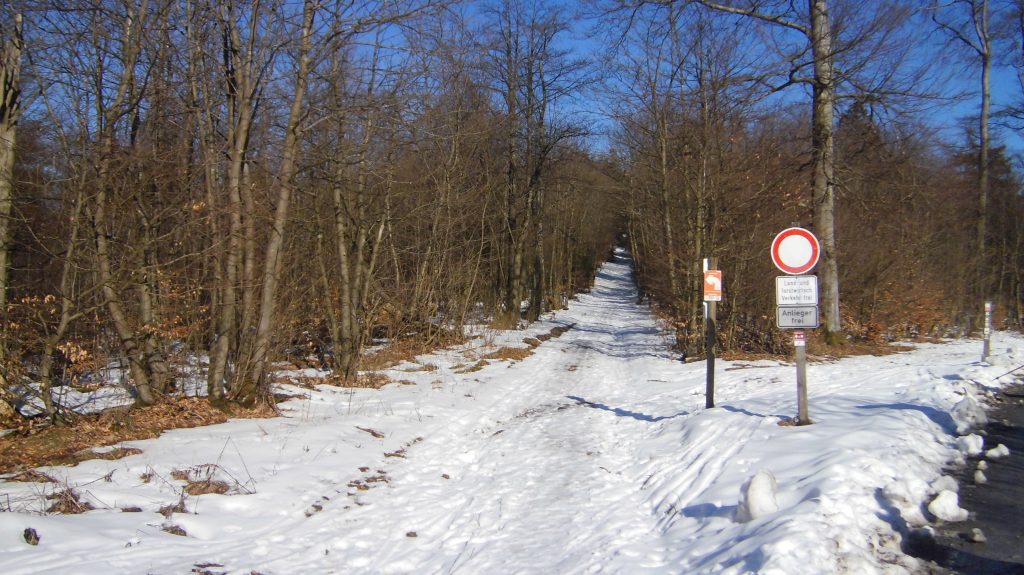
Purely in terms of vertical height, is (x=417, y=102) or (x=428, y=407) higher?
(x=417, y=102)

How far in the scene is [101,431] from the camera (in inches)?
305

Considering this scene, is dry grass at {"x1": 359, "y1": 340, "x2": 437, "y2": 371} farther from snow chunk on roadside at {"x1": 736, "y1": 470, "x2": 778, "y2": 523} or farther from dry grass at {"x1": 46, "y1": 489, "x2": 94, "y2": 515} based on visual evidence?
snow chunk on roadside at {"x1": 736, "y1": 470, "x2": 778, "y2": 523}

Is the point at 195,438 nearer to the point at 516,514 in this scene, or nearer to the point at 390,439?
the point at 390,439

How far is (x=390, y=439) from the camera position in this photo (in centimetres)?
891

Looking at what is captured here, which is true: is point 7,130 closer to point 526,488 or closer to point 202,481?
point 202,481

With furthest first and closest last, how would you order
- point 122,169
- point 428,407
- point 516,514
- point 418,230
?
point 418,230 < point 428,407 < point 122,169 < point 516,514

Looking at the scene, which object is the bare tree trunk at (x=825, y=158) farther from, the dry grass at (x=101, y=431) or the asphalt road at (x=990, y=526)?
the dry grass at (x=101, y=431)

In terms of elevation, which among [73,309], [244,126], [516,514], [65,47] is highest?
[65,47]

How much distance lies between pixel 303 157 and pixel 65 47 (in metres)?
4.13

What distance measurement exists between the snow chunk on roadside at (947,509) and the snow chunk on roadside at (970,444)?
1893 mm

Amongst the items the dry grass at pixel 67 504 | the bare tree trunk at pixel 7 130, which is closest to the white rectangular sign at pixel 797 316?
the dry grass at pixel 67 504

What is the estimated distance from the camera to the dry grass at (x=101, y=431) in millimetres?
6645

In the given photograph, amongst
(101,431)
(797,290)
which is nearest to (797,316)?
(797,290)

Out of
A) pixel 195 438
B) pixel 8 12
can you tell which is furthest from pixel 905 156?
pixel 8 12
